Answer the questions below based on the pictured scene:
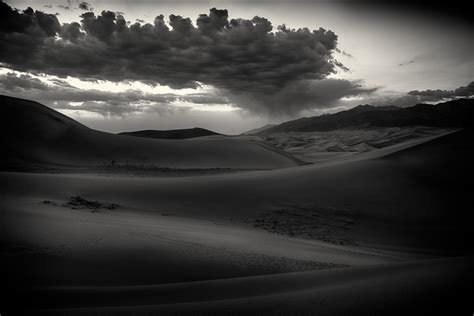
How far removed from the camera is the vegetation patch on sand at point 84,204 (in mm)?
7704

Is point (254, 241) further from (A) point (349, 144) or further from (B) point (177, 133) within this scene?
(A) point (349, 144)

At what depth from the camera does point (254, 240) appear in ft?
20.5

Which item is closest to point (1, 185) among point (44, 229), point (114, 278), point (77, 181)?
point (77, 181)

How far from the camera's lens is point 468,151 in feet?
40.0

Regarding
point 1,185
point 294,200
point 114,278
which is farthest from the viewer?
point 294,200

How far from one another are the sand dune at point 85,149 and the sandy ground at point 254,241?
9673mm

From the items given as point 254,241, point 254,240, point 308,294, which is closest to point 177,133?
point 254,240

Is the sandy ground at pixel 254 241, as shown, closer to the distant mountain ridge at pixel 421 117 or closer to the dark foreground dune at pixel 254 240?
the dark foreground dune at pixel 254 240

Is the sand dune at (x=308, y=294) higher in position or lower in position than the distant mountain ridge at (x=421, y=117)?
lower

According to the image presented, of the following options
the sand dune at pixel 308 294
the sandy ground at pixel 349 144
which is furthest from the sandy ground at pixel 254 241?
the sandy ground at pixel 349 144

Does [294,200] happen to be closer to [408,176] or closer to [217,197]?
[217,197]

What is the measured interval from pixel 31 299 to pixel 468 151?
14167 mm

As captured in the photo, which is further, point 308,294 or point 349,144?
point 349,144

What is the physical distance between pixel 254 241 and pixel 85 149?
19240 millimetres
